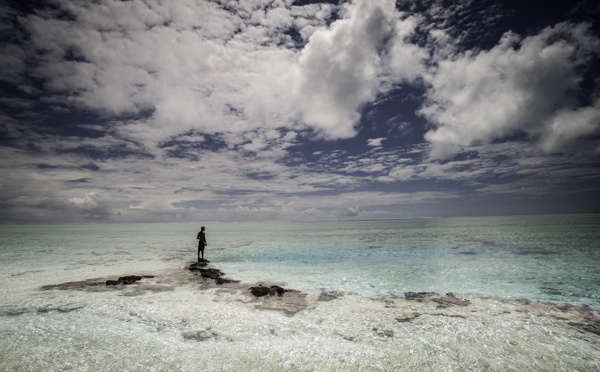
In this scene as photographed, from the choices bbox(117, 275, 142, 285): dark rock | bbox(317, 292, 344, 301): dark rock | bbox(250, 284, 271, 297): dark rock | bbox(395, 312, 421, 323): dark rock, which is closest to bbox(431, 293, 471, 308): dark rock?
bbox(395, 312, 421, 323): dark rock

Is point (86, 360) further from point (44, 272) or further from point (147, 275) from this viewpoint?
point (44, 272)

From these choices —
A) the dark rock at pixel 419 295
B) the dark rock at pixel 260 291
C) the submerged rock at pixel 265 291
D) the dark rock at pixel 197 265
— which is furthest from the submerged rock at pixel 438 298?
the dark rock at pixel 197 265

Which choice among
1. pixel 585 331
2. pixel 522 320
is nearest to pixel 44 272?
pixel 522 320

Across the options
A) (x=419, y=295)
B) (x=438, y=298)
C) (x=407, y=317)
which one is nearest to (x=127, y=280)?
(x=407, y=317)

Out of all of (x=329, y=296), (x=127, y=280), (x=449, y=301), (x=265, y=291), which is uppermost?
(x=127, y=280)

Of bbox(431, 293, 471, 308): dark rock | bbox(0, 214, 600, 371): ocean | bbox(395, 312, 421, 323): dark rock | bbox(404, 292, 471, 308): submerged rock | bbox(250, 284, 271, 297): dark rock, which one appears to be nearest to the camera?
bbox(0, 214, 600, 371): ocean

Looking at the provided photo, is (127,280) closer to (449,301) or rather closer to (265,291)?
(265,291)

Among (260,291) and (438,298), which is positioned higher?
(260,291)

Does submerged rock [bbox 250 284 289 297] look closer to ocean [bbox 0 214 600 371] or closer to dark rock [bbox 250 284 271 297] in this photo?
dark rock [bbox 250 284 271 297]

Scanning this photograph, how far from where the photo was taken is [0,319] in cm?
1109

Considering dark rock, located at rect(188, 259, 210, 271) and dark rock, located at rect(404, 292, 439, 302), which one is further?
dark rock, located at rect(188, 259, 210, 271)

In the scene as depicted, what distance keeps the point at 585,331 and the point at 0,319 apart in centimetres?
2192

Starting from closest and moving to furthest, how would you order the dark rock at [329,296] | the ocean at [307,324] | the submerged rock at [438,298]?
the ocean at [307,324]
the submerged rock at [438,298]
the dark rock at [329,296]

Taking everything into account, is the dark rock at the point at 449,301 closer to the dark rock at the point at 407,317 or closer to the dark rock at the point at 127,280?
the dark rock at the point at 407,317
